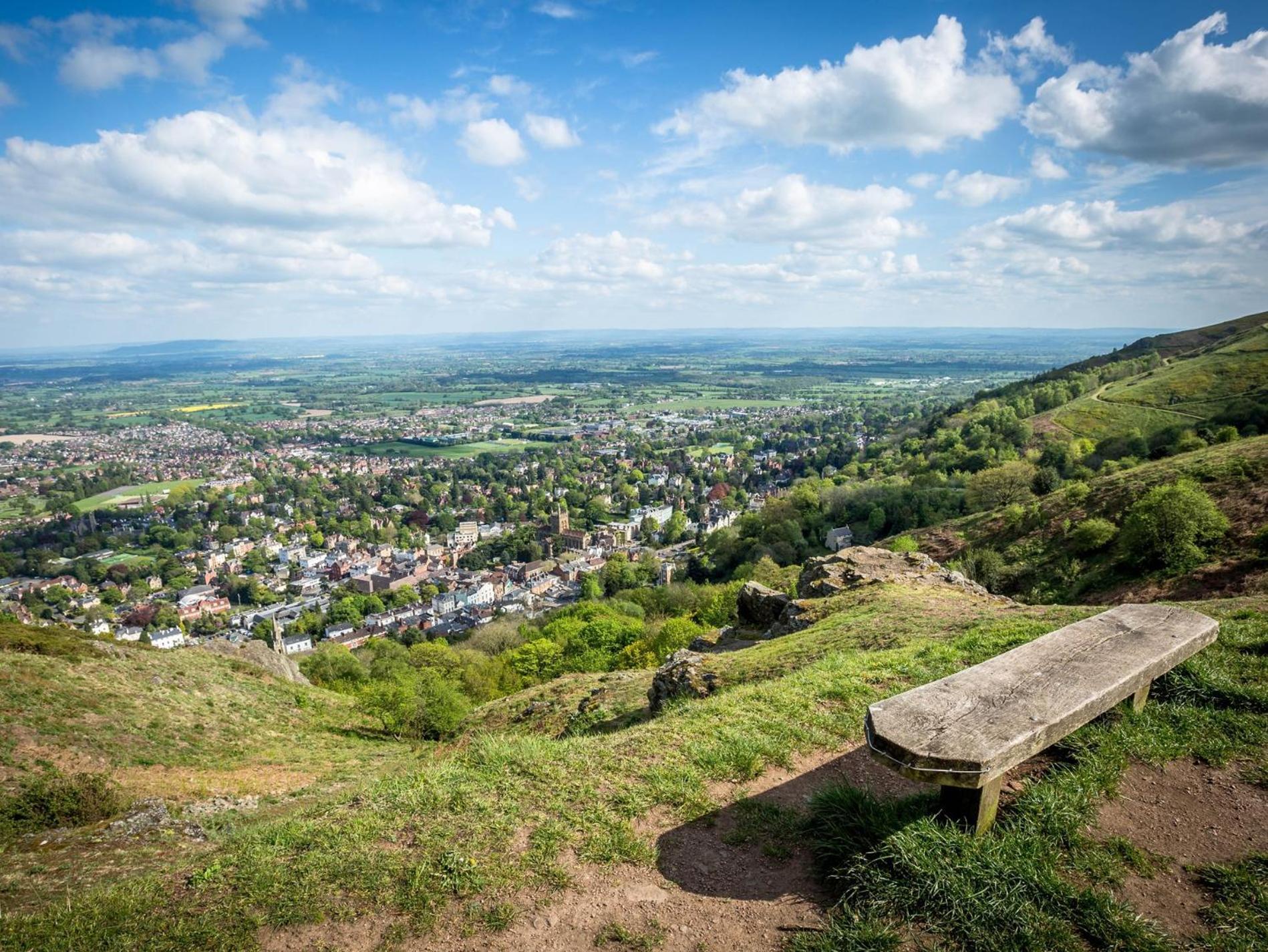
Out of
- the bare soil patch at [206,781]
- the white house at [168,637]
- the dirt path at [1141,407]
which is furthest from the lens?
the white house at [168,637]

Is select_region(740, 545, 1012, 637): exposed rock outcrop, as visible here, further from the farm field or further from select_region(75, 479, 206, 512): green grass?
select_region(75, 479, 206, 512): green grass

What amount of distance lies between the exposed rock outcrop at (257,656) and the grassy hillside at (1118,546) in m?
31.6

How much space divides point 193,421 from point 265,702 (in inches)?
8450

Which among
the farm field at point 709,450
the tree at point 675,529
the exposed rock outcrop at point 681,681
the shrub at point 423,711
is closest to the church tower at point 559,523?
the tree at point 675,529

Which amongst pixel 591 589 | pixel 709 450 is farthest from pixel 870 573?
pixel 709 450

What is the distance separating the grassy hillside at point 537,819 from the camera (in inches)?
180

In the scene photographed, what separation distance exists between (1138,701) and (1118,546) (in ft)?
64.1

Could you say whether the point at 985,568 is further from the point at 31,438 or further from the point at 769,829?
the point at 31,438

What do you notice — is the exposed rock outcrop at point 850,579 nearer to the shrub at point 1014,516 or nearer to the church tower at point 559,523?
the shrub at point 1014,516

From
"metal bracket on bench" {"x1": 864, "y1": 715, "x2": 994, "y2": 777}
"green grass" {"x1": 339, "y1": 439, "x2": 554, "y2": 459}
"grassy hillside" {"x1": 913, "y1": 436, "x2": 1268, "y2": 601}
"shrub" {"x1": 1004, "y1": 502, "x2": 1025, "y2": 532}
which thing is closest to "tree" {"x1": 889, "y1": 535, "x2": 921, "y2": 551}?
"grassy hillside" {"x1": 913, "y1": 436, "x2": 1268, "y2": 601}

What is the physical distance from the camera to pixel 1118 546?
21.1 metres

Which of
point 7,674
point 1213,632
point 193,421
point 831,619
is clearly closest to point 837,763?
point 1213,632

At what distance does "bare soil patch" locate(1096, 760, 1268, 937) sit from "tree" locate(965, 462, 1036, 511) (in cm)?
4293

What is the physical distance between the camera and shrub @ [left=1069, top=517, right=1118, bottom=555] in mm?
22312
